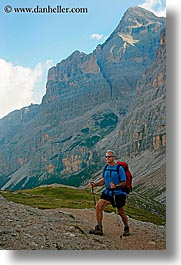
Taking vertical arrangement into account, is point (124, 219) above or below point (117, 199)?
below

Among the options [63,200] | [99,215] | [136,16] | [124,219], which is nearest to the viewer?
[99,215]

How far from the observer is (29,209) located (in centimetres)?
900

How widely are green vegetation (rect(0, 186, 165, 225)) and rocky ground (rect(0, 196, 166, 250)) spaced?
0.91 ft

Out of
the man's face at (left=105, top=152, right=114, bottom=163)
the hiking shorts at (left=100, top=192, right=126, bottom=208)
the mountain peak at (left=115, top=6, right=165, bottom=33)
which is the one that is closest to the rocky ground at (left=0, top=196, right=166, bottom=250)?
the hiking shorts at (left=100, top=192, right=126, bottom=208)

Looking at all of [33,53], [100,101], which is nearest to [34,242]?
[33,53]

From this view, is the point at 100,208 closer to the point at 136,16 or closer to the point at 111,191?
the point at 111,191

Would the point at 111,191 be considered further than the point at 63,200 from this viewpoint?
No

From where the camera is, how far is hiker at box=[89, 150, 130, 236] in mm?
8148

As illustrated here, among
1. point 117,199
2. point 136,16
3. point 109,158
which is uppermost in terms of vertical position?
point 136,16

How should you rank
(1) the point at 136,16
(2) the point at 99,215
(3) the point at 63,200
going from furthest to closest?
1. (1) the point at 136,16
2. (3) the point at 63,200
3. (2) the point at 99,215

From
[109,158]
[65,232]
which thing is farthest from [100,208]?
[109,158]

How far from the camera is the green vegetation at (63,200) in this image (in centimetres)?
920

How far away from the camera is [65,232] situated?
8219mm

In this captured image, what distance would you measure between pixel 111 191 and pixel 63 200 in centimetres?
196
